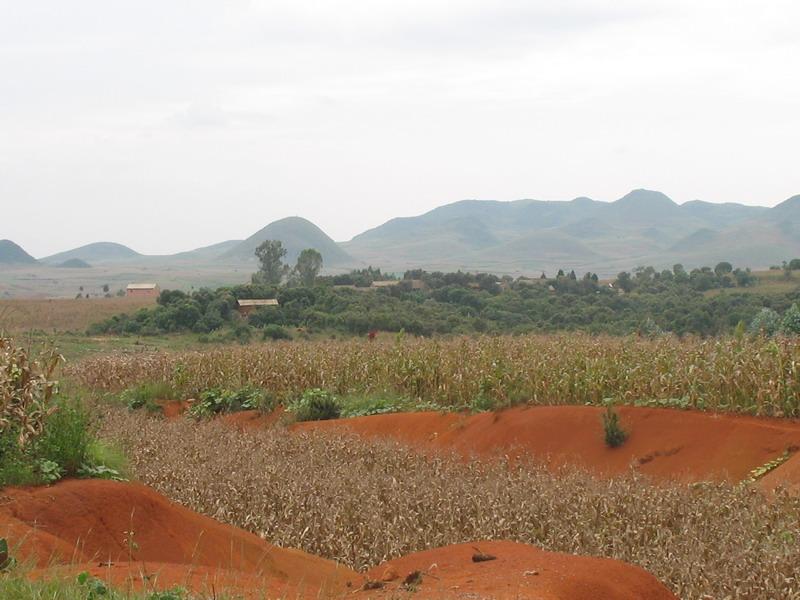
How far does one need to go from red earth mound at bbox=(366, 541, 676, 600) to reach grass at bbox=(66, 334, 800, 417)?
5388 mm

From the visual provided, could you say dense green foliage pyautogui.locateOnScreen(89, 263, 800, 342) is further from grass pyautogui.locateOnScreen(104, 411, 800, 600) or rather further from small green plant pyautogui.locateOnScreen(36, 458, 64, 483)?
small green plant pyautogui.locateOnScreen(36, 458, 64, 483)

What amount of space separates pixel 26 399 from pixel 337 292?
5748 centimetres

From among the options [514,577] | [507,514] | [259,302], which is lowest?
[507,514]

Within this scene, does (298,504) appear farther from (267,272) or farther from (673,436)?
(267,272)

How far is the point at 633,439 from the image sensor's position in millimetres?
15945

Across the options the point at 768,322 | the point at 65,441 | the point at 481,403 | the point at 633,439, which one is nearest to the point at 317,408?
the point at 481,403

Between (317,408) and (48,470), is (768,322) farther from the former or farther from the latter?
(48,470)

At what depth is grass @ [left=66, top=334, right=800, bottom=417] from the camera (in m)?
16.1

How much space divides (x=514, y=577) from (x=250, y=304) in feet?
170

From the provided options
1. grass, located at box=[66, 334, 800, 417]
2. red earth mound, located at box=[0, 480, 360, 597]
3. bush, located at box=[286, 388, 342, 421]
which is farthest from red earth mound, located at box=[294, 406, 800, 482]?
red earth mound, located at box=[0, 480, 360, 597]

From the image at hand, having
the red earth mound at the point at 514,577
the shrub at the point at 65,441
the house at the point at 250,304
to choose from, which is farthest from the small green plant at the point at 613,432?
the house at the point at 250,304

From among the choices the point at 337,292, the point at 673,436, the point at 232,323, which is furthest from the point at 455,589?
the point at 337,292

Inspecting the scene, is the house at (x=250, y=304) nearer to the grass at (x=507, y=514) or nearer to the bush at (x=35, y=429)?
the grass at (x=507, y=514)

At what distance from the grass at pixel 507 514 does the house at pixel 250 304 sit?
4431cm
